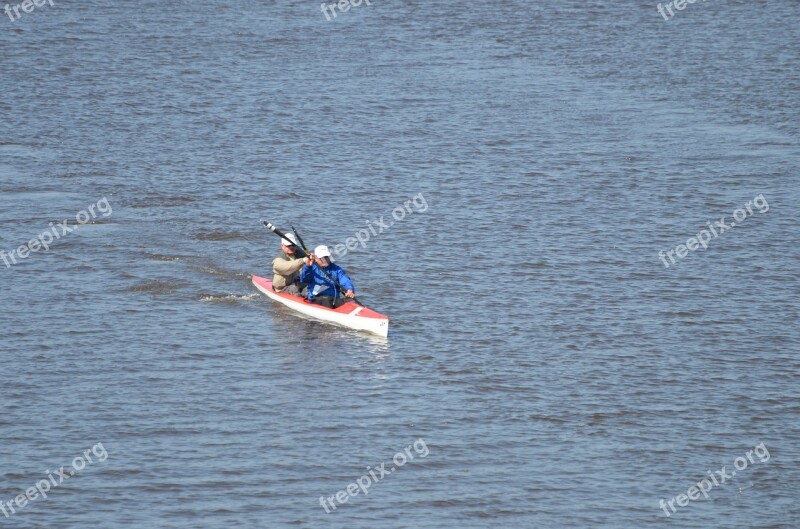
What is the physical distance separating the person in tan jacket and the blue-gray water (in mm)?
641

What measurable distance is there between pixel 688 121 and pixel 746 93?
3.67 m

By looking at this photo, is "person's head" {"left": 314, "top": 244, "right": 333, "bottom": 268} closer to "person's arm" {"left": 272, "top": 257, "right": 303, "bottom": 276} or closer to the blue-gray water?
"person's arm" {"left": 272, "top": 257, "right": 303, "bottom": 276}

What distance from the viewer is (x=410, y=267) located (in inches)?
1029

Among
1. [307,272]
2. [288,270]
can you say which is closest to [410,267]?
[307,272]

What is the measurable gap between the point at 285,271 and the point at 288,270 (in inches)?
3.1

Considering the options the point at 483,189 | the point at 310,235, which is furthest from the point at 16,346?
the point at 483,189

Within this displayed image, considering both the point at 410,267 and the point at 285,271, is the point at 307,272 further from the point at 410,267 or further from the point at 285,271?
the point at 410,267

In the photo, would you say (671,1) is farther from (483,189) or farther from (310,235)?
(310,235)

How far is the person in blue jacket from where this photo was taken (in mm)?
22891

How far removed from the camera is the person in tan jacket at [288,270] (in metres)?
23.4

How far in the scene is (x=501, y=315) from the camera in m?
23.5

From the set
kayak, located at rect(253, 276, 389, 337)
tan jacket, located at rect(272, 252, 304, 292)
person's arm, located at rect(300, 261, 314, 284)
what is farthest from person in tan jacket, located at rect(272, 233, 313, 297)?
kayak, located at rect(253, 276, 389, 337)

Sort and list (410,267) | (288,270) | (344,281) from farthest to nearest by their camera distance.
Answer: (410,267) → (288,270) → (344,281)

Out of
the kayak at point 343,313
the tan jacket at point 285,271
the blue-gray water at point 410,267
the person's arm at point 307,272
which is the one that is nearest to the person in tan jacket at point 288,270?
the tan jacket at point 285,271
